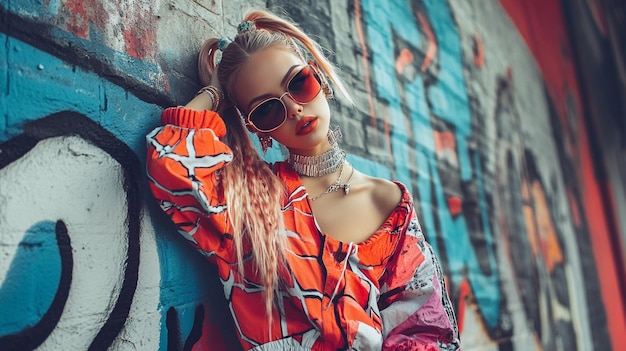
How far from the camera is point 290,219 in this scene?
1468 millimetres

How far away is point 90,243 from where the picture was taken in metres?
1.29

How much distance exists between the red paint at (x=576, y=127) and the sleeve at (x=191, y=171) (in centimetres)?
514

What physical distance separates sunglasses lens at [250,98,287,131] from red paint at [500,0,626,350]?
5.06m

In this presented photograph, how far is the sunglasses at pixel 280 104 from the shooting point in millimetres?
1420

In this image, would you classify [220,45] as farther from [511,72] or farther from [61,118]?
[511,72]

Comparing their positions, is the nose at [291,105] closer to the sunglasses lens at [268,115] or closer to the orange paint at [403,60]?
the sunglasses lens at [268,115]

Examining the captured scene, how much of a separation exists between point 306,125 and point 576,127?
22.6ft

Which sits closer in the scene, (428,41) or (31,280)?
(31,280)

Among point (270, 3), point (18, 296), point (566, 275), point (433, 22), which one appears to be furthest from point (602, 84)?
point (18, 296)

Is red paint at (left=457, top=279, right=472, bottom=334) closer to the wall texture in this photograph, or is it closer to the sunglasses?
the wall texture

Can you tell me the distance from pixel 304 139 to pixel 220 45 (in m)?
0.35

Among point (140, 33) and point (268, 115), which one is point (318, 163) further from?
point (140, 33)

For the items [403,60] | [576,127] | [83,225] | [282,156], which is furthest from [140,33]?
[576,127]

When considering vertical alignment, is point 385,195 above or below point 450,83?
above
